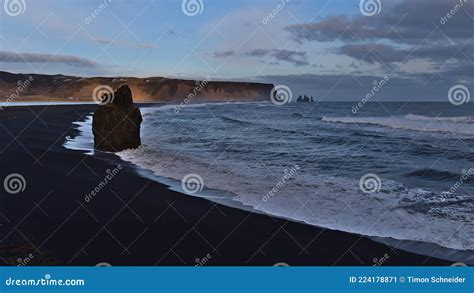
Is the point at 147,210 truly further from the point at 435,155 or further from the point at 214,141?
the point at 435,155

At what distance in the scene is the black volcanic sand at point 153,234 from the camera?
752cm

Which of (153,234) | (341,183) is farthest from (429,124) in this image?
(153,234)

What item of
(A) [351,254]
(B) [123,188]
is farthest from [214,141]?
(A) [351,254]

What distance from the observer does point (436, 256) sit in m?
8.09

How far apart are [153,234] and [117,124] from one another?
12.0 metres

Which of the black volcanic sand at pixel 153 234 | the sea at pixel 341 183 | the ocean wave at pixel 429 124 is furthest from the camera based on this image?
the ocean wave at pixel 429 124

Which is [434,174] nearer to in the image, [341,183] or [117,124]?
[341,183]

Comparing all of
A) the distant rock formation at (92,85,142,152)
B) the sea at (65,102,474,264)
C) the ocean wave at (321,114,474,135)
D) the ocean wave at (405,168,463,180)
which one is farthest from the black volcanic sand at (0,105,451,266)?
the ocean wave at (321,114,474,135)

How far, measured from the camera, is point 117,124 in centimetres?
1950

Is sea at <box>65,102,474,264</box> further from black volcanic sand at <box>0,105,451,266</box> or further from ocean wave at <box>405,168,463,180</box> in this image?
black volcanic sand at <box>0,105,451,266</box>

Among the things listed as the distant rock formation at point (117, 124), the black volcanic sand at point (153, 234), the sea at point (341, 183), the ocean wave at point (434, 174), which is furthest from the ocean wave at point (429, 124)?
the black volcanic sand at point (153, 234)

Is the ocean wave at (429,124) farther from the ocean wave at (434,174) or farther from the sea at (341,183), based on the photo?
the ocean wave at (434,174)

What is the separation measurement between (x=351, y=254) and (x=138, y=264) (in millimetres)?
3952

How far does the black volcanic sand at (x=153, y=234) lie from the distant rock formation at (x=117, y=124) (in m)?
7.12
